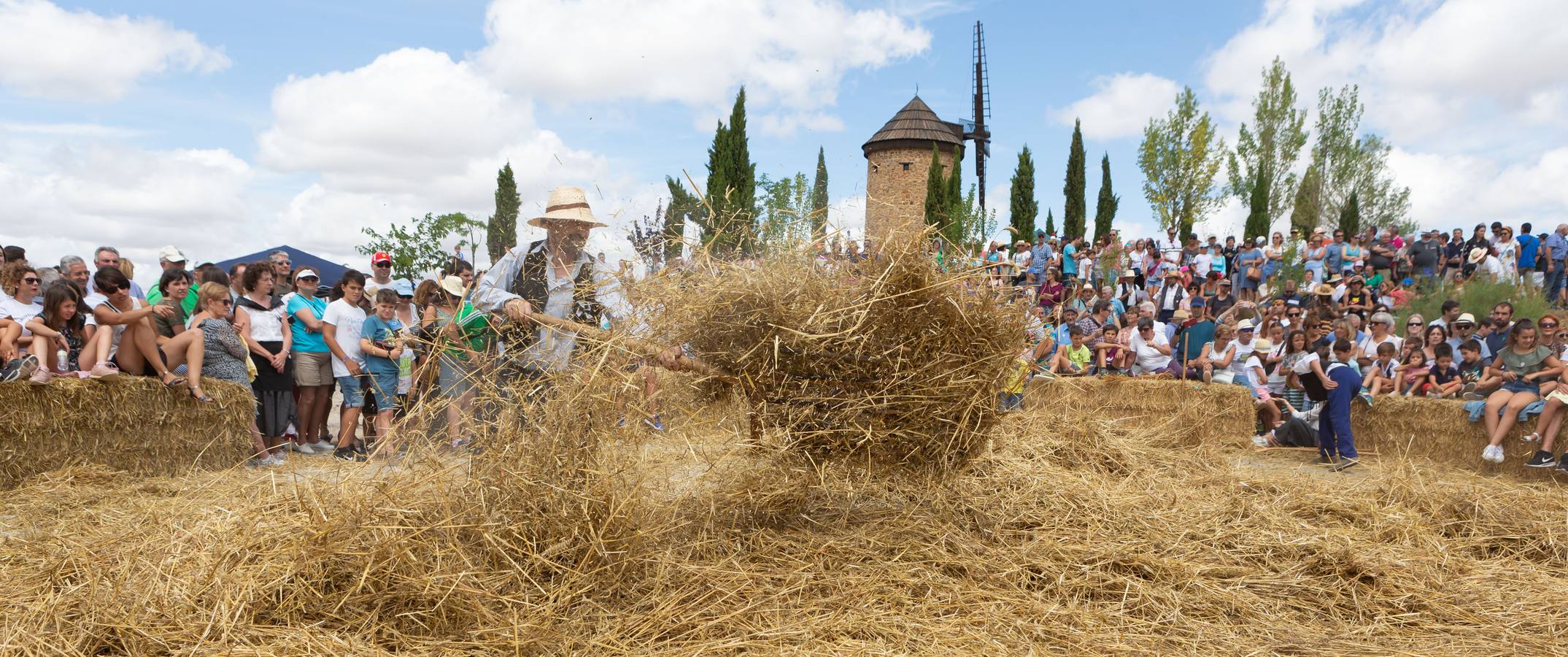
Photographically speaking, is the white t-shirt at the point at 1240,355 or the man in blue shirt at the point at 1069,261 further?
the man in blue shirt at the point at 1069,261

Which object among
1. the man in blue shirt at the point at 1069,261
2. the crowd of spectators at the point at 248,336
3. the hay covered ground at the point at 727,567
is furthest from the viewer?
the man in blue shirt at the point at 1069,261

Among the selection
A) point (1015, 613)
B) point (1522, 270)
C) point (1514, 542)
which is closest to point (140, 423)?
point (1015, 613)

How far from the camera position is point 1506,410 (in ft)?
22.9

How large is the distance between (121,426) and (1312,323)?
10.7 metres

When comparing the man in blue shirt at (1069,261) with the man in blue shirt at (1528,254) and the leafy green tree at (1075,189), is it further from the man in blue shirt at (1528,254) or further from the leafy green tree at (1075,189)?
the leafy green tree at (1075,189)

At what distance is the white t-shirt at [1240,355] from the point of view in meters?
9.26

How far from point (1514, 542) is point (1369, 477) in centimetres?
188

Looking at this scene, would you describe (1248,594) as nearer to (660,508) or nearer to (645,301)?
(660,508)

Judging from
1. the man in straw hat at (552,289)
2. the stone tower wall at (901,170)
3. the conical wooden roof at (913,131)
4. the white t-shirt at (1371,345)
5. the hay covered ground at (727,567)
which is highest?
the conical wooden roof at (913,131)

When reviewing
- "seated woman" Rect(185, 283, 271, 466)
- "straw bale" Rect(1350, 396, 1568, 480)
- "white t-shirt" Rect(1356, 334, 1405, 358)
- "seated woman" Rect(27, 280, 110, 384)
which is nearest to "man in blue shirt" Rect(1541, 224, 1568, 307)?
"white t-shirt" Rect(1356, 334, 1405, 358)

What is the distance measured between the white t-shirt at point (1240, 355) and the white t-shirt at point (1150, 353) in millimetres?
686

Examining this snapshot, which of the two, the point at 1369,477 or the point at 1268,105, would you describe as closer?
the point at 1369,477

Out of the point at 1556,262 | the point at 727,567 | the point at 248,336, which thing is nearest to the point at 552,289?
the point at 727,567

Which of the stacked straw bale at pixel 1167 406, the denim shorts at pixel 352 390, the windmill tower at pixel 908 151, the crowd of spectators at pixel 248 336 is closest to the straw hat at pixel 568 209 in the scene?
the crowd of spectators at pixel 248 336
